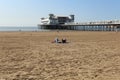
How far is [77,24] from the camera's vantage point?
93.0m

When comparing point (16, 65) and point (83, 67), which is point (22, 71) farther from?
point (83, 67)

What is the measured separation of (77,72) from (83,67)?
110 cm

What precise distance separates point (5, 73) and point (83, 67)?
2857 mm

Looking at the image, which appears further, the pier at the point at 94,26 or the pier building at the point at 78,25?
the pier building at the point at 78,25

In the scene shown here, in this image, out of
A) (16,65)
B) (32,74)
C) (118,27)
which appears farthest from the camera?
(118,27)

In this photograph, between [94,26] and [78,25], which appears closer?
[94,26]

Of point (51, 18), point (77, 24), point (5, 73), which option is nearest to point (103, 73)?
point (5, 73)

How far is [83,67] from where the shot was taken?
10266 mm

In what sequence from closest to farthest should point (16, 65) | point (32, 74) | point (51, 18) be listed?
point (32, 74) < point (16, 65) < point (51, 18)

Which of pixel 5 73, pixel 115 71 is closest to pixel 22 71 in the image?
pixel 5 73

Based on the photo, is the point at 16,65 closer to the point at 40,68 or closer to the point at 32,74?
Result: the point at 40,68

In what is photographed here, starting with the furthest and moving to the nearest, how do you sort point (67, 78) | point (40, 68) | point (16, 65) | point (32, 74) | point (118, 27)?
point (118, 27) → point (16, 65) → point (40, 68) → point (32, 74) → point (67, 78)

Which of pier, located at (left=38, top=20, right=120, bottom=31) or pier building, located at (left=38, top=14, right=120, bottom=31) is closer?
pier, located at (left=38, top=20, right=120, bottom=31)

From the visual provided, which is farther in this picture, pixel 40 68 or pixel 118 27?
pixel 118 27
